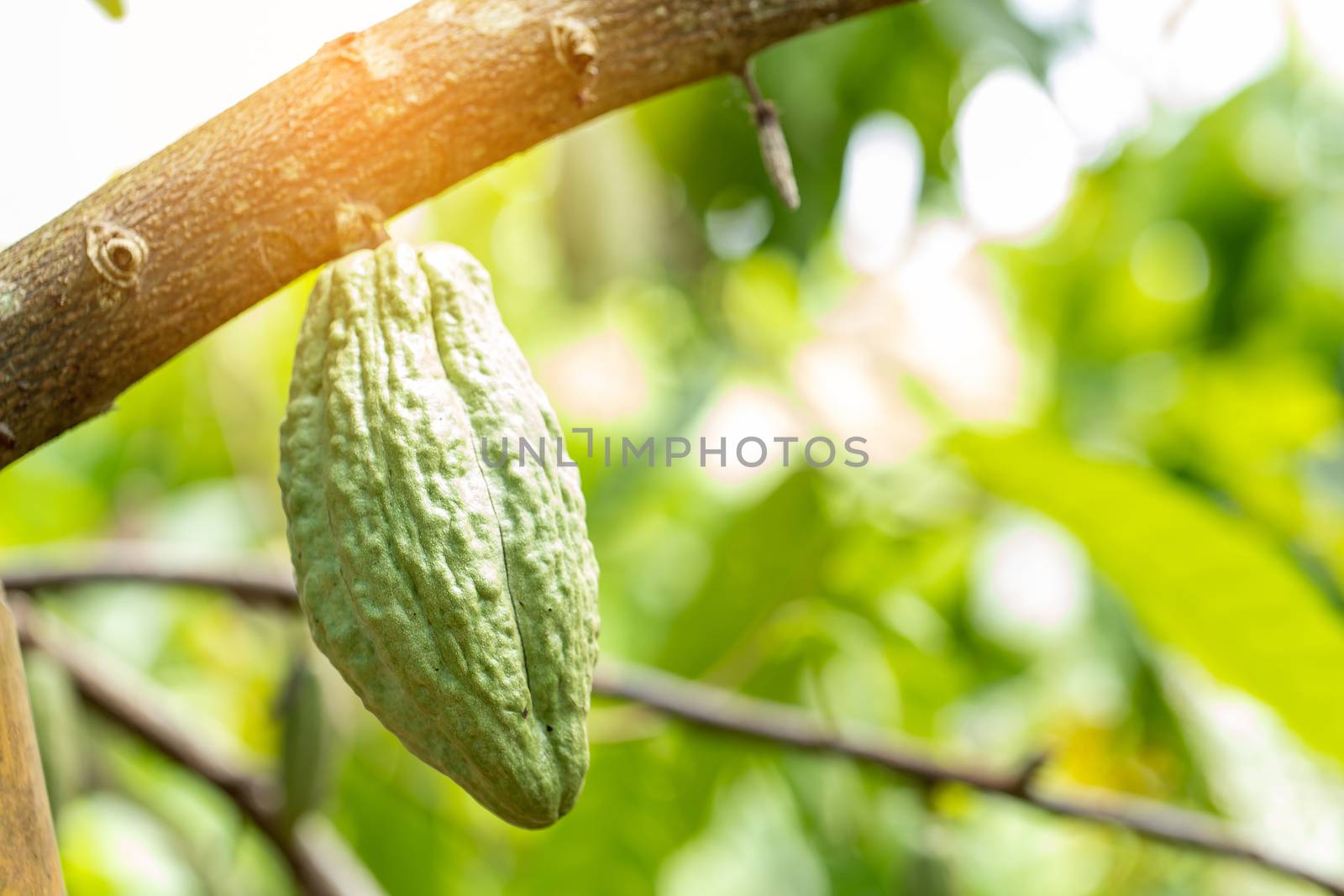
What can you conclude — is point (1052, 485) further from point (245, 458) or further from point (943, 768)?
point (245, 458)

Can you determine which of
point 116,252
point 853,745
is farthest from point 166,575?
point 116,252

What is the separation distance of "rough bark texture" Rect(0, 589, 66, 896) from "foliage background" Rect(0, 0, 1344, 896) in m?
0.59

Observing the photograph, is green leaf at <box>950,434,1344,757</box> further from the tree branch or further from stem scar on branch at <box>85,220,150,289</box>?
stem scar on branch at <box>85,220,150,289</box>

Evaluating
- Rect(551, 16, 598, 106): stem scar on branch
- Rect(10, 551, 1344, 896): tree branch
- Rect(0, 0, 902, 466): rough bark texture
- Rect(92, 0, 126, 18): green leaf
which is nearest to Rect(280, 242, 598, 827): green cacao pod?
Rect(0, 0, 902, 466): rough bark texture

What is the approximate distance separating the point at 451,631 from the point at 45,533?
210cm

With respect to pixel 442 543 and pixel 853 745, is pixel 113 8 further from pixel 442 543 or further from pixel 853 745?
pixel 853 745

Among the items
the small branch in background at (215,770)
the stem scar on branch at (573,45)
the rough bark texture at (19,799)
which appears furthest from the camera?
the small branch in background at (215,770)

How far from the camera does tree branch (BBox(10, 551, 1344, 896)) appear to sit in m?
1.22

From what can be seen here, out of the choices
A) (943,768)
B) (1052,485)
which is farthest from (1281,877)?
(1052,485)

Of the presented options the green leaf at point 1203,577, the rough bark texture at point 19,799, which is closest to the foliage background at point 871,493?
the green leaf at point 1203,577

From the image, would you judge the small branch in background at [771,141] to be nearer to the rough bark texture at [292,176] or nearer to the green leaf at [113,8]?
the rough bark texture at [292,176]

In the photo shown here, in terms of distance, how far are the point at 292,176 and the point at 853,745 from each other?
0.95m

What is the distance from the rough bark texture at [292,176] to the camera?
606mm

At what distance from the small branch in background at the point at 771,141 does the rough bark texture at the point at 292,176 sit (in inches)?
1.8
